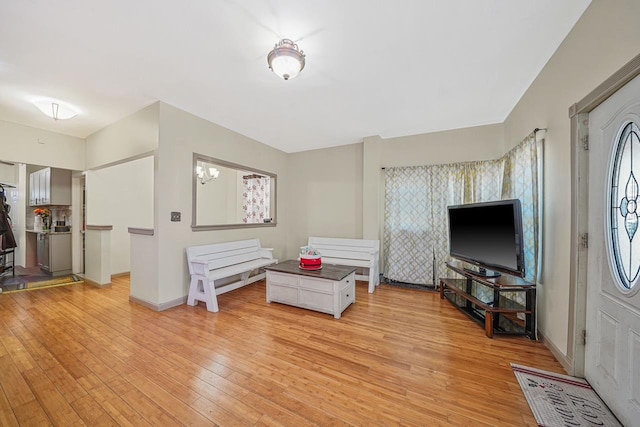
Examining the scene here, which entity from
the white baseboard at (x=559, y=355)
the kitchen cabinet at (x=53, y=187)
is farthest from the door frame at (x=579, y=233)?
the kitchen cabinet at (x=53, y=187)

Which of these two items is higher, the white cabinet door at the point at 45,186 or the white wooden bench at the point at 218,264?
the white cabinet door at the point at 45,186

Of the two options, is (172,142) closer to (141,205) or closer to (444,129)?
(141,205)

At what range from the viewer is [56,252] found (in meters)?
4.54

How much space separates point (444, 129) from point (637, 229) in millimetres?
3019

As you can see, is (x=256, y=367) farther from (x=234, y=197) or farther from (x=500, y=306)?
(x=234, y=197)

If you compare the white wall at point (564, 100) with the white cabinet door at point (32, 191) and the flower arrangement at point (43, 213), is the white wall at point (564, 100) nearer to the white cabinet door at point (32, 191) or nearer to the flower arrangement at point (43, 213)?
the flower arrangement at point (43, 213)

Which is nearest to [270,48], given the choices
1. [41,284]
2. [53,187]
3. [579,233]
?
[579,233]

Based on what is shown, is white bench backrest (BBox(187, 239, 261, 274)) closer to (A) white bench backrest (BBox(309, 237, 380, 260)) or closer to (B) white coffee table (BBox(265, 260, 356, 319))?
(B) white coffee table (BBox(265, 260, 356, 319))

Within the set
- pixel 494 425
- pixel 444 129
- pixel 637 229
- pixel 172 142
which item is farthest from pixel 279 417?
pixel 444 129

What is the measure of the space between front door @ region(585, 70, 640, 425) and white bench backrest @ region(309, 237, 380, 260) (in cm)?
250

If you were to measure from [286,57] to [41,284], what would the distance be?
18.0ft

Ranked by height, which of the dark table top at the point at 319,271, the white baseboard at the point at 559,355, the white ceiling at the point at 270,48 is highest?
the white ceiling at the point at 270,48

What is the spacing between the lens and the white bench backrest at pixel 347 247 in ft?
13.5

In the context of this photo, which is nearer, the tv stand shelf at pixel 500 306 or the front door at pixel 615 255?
the front door at pixel 615 255
